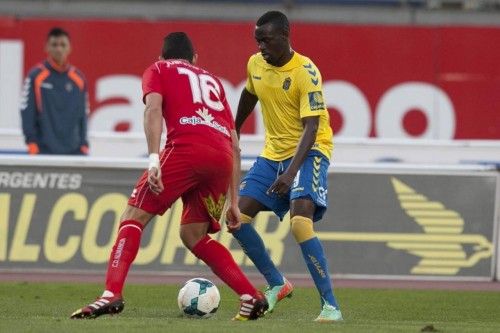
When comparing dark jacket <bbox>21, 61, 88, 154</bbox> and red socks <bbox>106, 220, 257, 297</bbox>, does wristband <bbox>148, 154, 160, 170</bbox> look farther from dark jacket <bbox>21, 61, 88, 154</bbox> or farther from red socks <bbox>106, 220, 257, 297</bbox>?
dark jacket <bbox>21, 61, 88, 154</bbox>

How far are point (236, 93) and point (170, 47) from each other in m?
12.9

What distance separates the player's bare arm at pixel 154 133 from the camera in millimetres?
8656

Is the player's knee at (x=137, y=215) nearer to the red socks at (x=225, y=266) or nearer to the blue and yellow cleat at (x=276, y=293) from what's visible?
the red socks at (x=225, y=266)

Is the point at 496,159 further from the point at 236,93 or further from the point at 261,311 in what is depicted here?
the point at 261,311

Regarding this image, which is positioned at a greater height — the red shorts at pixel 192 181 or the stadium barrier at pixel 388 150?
the red shorts at pixel 192 181

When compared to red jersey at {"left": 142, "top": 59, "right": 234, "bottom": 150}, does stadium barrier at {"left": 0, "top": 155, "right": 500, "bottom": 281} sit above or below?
below

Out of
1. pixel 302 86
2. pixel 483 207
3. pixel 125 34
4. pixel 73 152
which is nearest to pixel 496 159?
pixel 483 207

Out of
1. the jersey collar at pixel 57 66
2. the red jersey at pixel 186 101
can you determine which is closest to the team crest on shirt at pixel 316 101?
the red jersey at pixel 186 101

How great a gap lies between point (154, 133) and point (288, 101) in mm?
1486

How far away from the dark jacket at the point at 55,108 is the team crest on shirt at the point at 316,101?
6.75 metres

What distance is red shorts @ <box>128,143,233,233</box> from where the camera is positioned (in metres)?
8.94

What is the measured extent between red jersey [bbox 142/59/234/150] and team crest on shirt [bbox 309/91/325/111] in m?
0.84

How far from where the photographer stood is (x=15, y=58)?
2206 cm

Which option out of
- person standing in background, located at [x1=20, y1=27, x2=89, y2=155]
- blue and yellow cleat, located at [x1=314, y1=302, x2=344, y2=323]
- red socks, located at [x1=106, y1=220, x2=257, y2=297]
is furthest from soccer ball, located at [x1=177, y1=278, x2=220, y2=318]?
person standing in background, located at [x1=20, y1=27, x2=89, y2=155]
